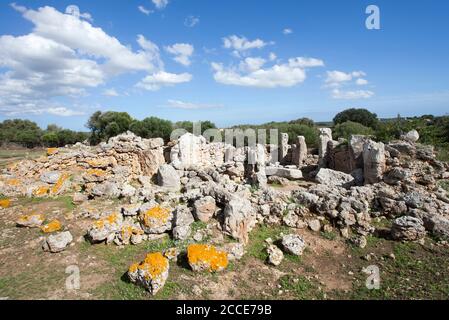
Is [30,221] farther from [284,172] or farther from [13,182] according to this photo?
[284,172]

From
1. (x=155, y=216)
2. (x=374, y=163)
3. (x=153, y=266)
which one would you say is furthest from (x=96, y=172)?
(x=374, y=163)

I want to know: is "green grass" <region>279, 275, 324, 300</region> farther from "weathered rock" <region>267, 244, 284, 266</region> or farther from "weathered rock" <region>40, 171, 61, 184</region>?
"weathered rock" <region>40, 171, 61, 184</region>

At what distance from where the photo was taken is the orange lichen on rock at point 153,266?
5.70 metres

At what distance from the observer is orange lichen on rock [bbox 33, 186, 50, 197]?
10.6 meters

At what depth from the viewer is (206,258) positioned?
20.8 ft

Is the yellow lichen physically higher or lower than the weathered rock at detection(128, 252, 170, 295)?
higher

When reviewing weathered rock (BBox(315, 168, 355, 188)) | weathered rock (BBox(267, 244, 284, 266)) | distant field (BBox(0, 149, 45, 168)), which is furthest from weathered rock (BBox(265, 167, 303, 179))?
distant field (BBox(0, 149, 45, 168))

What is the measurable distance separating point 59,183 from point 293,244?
9014mm

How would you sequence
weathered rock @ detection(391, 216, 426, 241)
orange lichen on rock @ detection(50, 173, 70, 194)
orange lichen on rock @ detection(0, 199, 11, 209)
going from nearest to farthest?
weathered rock @ detection(391, 216, 426, 241)
orange lichen on rock @ detection(0, 199, 11, 209)
orange lichen on rock @ detection(50, 173, 70, 194)

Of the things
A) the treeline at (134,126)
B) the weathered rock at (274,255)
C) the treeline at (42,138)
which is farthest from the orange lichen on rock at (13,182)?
the treeline at (42,138)

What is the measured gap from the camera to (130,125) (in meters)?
34.5

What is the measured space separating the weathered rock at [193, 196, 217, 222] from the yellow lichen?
807mm

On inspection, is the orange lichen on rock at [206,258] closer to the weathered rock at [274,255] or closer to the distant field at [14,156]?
the weathered rock at [274,255]
